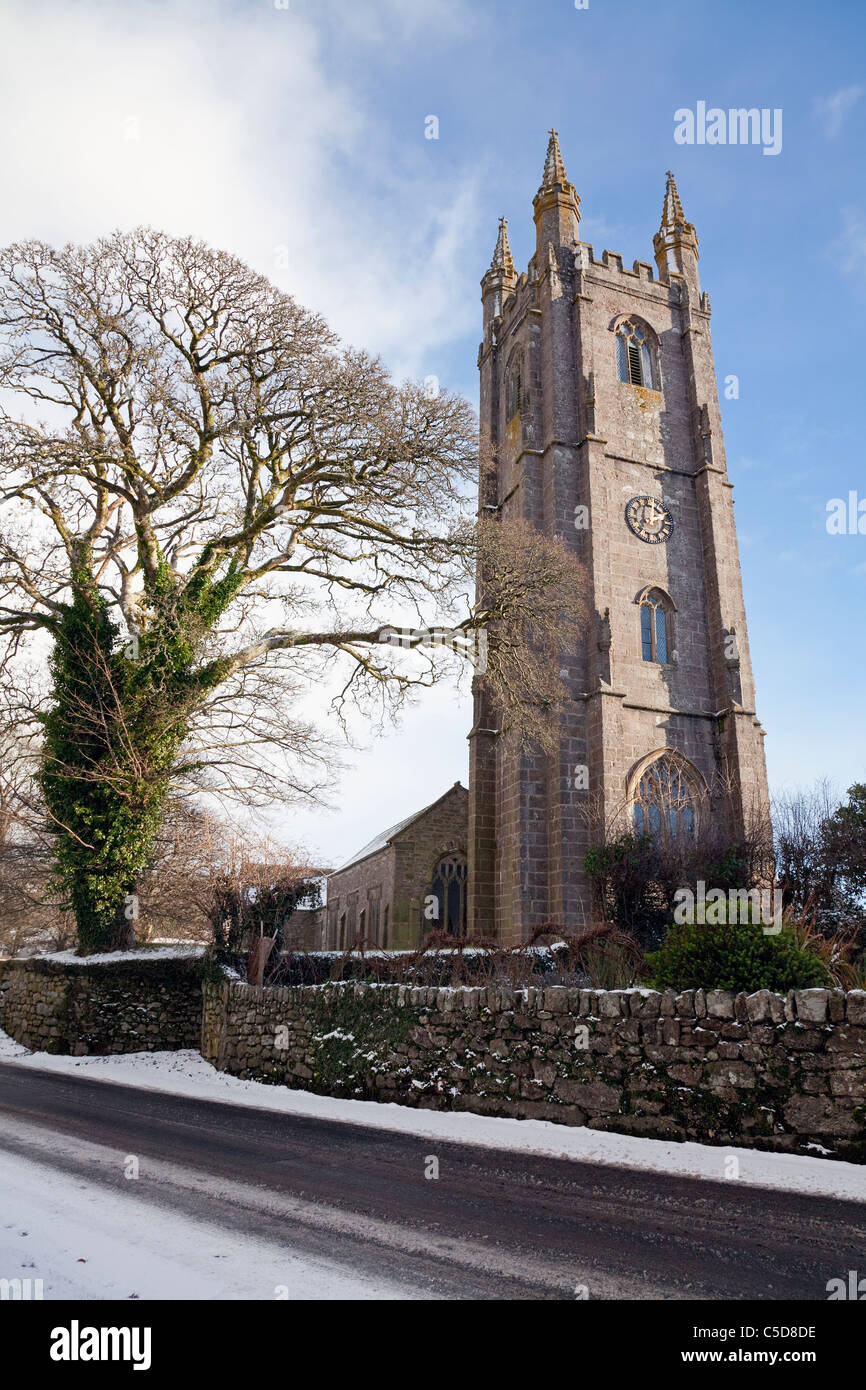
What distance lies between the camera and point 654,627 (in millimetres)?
24734

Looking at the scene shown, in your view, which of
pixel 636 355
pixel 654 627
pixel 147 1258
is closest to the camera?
pixel 147 1258

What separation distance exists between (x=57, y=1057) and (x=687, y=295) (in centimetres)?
3094

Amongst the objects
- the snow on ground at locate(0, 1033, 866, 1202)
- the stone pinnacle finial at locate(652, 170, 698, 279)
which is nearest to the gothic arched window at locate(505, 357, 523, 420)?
the stone pinnacle finial at locate(652, 170, 698, 279)

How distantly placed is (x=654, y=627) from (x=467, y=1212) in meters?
21.4

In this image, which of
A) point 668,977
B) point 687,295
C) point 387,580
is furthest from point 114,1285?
point 687,295

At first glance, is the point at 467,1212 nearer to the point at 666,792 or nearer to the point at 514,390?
the point at 666,792

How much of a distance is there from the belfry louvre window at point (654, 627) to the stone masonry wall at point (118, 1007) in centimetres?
1583

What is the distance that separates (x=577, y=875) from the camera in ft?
68.4

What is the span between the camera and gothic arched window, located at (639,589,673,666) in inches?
962

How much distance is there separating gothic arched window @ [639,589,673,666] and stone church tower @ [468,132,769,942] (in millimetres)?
51

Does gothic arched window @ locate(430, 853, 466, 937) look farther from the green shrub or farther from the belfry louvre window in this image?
the green shrub

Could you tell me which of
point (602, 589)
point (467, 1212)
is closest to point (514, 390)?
point (602, 589)

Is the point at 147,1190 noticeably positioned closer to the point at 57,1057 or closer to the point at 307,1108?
the point at 307,1108

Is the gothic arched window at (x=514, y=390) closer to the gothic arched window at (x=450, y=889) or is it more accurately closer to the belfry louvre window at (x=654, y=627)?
the belfry louvre window at (x=654, y=627)
